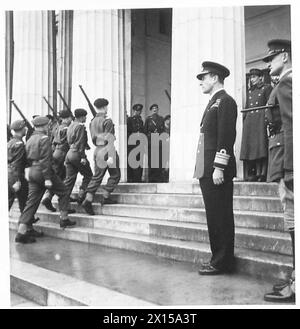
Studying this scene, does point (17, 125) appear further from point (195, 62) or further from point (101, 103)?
point (195, 62)

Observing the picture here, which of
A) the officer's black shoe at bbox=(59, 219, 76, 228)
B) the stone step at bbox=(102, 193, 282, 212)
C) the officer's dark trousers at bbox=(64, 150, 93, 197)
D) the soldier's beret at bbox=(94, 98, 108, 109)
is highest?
the soldier's beret at bbox=(94, 98, 108, 109)

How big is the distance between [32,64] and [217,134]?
25.5 ft

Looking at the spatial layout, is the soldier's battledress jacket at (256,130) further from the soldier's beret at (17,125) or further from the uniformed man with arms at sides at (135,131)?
the soldier's beret at (17,125)

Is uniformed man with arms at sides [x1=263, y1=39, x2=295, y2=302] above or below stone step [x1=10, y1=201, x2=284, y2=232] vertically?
above

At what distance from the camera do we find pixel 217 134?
11.6 ft

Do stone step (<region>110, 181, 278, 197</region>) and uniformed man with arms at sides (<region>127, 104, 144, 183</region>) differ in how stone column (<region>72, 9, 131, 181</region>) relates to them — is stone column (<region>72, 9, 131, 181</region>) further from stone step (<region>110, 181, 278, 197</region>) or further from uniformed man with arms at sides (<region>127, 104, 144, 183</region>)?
stone step (<region>110, 181, 278, 197</region>)

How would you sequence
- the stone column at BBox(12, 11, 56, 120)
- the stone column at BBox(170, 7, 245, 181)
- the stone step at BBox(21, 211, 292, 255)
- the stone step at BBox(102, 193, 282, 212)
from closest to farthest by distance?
the stone step at BBox(21, 211, 292, 255), the stone step at BBox(102, 193, 282, 212), the stone column at BBox(170, 7, 245, 181), the stone column at BBox(12, 11, 56, 120)

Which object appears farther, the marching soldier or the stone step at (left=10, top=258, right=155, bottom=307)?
the marching soldier

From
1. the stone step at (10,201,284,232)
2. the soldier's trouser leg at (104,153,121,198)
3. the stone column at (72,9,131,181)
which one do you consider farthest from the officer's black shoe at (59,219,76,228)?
the stone column at (72,9,131,181)

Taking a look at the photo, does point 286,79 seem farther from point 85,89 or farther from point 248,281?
point 85,89

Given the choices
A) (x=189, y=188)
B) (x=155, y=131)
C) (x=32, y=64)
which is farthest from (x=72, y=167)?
(x=32, y=64)

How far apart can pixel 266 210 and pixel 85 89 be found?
15.3ft

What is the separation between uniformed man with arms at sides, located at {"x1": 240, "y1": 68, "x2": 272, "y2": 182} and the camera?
214 inches
